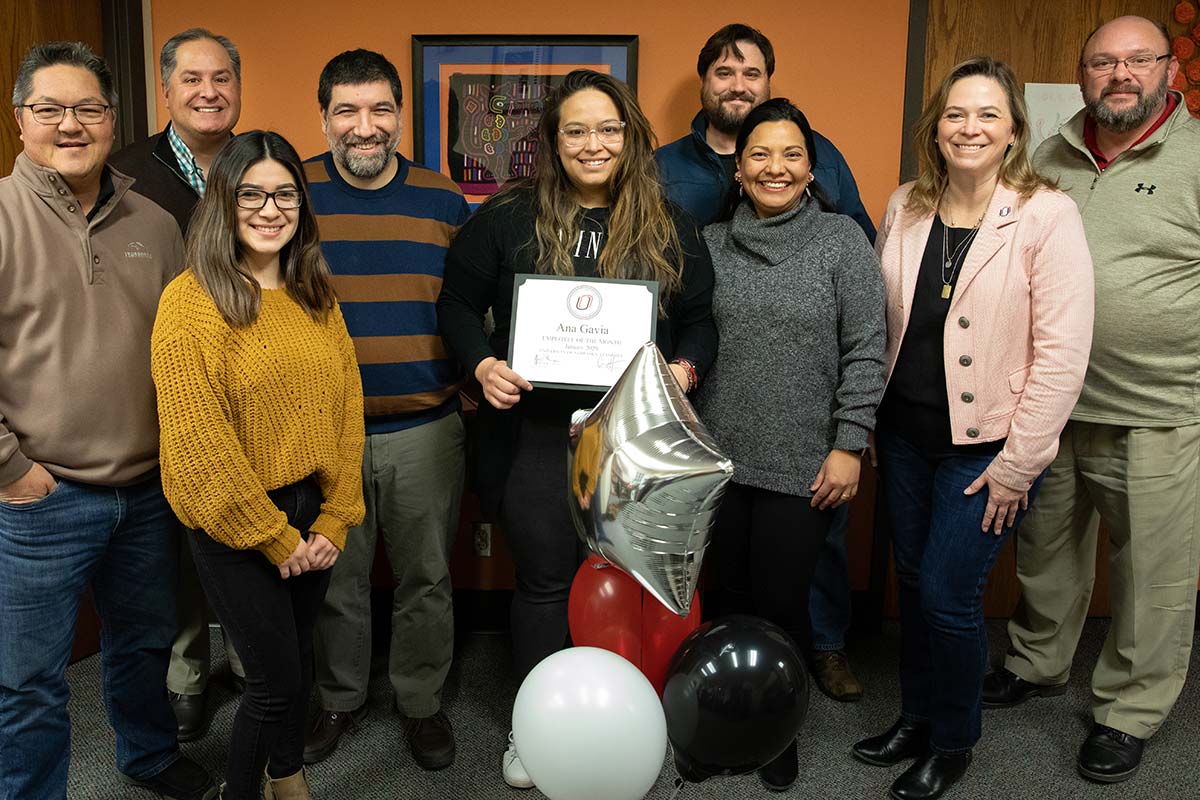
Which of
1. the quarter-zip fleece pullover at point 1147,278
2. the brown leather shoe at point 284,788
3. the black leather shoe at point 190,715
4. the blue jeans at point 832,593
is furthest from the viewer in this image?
the blue jeans at point 832,593

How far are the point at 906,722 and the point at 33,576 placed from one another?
206cm

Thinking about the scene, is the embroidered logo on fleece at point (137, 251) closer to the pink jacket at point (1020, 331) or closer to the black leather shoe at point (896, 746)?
the pink jacket at point (1020, 331)

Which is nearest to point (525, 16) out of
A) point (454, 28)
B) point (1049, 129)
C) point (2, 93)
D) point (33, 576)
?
point (454, 28)

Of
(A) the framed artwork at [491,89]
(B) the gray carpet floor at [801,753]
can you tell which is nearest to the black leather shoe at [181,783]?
(B) the gray carpet floor at [801,753]

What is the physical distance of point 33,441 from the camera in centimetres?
181

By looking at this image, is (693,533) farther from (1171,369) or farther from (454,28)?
(454,28)

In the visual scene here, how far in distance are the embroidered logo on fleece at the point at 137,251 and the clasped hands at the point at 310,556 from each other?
0.67 m

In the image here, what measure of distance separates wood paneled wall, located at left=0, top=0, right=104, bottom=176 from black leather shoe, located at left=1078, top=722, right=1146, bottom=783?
3.37 metres

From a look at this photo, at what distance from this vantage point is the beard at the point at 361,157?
2.19 meters

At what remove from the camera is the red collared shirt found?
2.31 m

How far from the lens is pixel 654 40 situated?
301 centimetres

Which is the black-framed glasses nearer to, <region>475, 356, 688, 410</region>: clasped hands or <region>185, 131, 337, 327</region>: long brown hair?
<region>185, 131, 337, 327</region>: long brown hair

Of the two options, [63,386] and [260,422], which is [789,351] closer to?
[260,422]

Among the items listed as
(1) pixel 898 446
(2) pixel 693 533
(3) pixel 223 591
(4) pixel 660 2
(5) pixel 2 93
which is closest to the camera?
(2) pixel 693 533
